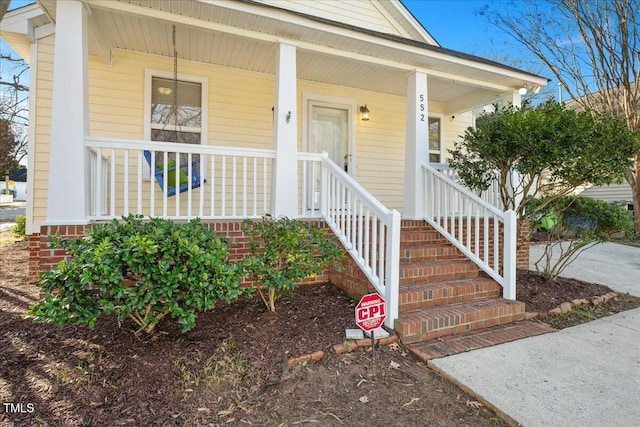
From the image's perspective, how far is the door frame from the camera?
6.23 metres

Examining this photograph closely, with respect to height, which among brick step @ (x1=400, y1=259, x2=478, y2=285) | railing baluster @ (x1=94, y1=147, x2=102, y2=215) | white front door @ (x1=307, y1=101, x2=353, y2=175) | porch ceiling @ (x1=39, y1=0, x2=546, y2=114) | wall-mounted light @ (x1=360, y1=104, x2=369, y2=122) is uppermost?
porch ceiling @ (x1=39, y1=0, x2=546, y2=114)

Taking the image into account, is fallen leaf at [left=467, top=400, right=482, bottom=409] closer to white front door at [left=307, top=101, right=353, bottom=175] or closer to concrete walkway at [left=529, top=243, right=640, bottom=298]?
concrete walkway at [left=529, top=243, right=640, bottom=298]

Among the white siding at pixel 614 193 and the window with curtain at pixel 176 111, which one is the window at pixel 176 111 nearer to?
the window with curtain at pixel 176 111

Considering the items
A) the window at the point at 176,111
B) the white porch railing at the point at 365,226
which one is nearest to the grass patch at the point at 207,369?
the white porch railing at the point at 365,226

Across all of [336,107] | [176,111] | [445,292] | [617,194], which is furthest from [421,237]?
[617,194]

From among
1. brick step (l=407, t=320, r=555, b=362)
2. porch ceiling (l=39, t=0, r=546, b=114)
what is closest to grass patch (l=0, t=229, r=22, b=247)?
porch ceiling (l=39, t=0, r=546, b=114)

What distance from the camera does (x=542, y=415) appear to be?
6.93ft

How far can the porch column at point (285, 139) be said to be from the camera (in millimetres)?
4316

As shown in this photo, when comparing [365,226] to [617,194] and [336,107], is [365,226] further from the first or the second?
[617,194]

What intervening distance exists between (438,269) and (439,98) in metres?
4.48

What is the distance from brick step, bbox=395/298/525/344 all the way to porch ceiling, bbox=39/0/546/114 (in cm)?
340

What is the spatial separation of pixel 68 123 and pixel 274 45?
2.51 m

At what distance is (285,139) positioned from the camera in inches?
173

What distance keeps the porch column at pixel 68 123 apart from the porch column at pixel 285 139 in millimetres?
2005
